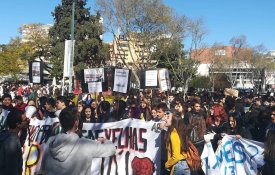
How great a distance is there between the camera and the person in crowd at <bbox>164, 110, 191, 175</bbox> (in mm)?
5879

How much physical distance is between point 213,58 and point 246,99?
47.1 metres

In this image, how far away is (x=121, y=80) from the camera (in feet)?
35.8

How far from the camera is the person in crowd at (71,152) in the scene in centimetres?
402

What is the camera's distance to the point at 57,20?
49.6m

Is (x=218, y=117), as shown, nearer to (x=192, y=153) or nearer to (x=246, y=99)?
(x=192, y=153)

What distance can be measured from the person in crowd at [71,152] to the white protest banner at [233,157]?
111 inches

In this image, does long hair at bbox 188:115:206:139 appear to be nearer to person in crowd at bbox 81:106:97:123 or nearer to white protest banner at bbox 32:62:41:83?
person in crowd at bbox 81:106:97:123

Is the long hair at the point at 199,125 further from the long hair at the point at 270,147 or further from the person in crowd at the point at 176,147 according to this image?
the long hair at the point at 270,147

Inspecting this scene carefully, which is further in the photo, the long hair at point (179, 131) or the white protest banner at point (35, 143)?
the white protest banner at point (35, 143)

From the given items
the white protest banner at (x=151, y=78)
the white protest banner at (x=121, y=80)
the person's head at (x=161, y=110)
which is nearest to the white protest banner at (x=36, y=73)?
the white protest banner at (x=151, y=78)

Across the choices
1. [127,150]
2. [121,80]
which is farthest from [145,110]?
[127,150]

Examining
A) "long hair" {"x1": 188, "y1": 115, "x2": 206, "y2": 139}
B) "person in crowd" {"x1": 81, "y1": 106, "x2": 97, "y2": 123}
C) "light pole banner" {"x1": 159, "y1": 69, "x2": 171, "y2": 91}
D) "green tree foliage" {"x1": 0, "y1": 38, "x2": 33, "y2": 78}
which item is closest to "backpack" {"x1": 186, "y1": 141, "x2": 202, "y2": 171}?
"long hair" {"x1": 188, "y1": 115, "x2": 206, "y2": 139}

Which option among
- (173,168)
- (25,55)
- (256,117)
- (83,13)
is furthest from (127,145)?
(25,55)

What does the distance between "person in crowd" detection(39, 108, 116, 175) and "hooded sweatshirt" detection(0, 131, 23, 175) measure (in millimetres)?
454
